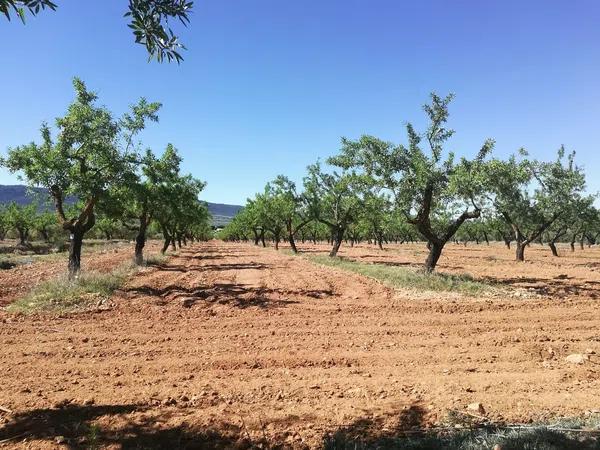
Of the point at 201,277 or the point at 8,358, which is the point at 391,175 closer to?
the point at 201,277

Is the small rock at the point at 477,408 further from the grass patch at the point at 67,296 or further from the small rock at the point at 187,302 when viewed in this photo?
the grass patch at the point at 67,296

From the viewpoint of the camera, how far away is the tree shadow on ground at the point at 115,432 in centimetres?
497

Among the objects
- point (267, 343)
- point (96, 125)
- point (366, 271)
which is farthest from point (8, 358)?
point (366, 271)

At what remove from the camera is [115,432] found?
5234 millimetres

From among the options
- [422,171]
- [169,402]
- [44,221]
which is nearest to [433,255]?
[422,171]

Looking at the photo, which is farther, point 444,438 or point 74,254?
point 74,254

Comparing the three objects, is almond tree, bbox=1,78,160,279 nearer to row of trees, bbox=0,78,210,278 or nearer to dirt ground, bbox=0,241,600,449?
row of trees, bbox=0,78,210,278

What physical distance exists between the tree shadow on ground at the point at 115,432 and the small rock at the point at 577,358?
6287mm

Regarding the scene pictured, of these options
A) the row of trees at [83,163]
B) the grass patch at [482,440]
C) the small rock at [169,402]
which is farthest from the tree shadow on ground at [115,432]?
the row of trees at [83,163]

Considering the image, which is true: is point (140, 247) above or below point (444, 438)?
above

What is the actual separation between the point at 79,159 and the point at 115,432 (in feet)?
49.9

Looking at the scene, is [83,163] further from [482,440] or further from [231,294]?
[482,440]

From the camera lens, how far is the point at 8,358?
834 centimetres

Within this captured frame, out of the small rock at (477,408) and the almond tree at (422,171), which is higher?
the almond tree at (422,171)
